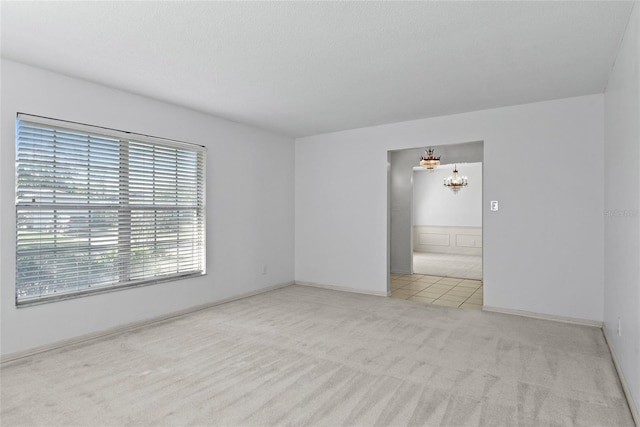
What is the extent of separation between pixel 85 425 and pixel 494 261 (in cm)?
430

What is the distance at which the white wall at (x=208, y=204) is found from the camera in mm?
3059

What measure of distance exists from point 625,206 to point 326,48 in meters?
2.47

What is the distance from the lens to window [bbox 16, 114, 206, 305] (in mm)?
3180

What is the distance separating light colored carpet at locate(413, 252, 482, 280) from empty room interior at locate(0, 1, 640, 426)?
2.02 m

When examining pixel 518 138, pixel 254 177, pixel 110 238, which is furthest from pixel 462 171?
pixel 110 238

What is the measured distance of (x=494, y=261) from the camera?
14.8ft

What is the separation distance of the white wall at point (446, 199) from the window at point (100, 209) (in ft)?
27.3

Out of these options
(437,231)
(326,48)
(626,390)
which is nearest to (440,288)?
(626,390)

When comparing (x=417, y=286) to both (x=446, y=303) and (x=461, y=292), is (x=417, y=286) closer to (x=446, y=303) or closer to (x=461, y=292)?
(x=461, y=292)

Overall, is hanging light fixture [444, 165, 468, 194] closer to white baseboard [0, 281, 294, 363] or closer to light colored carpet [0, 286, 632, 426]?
light colored carpet [0, 286, 632, 426]

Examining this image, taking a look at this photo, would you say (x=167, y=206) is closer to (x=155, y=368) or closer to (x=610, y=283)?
(x=155, y=368)

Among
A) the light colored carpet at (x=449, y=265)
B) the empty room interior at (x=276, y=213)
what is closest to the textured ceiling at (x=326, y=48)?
the empty room interior at (x=276, y=213)

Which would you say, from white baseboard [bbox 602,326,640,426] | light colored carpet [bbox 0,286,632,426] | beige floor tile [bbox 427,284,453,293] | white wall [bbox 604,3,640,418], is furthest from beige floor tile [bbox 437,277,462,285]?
white baseboard [bbox 602,326,640,426]

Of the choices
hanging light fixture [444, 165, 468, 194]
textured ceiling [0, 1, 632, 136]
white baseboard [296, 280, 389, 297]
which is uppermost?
textured ceiling [0, 1, 632, 136]
